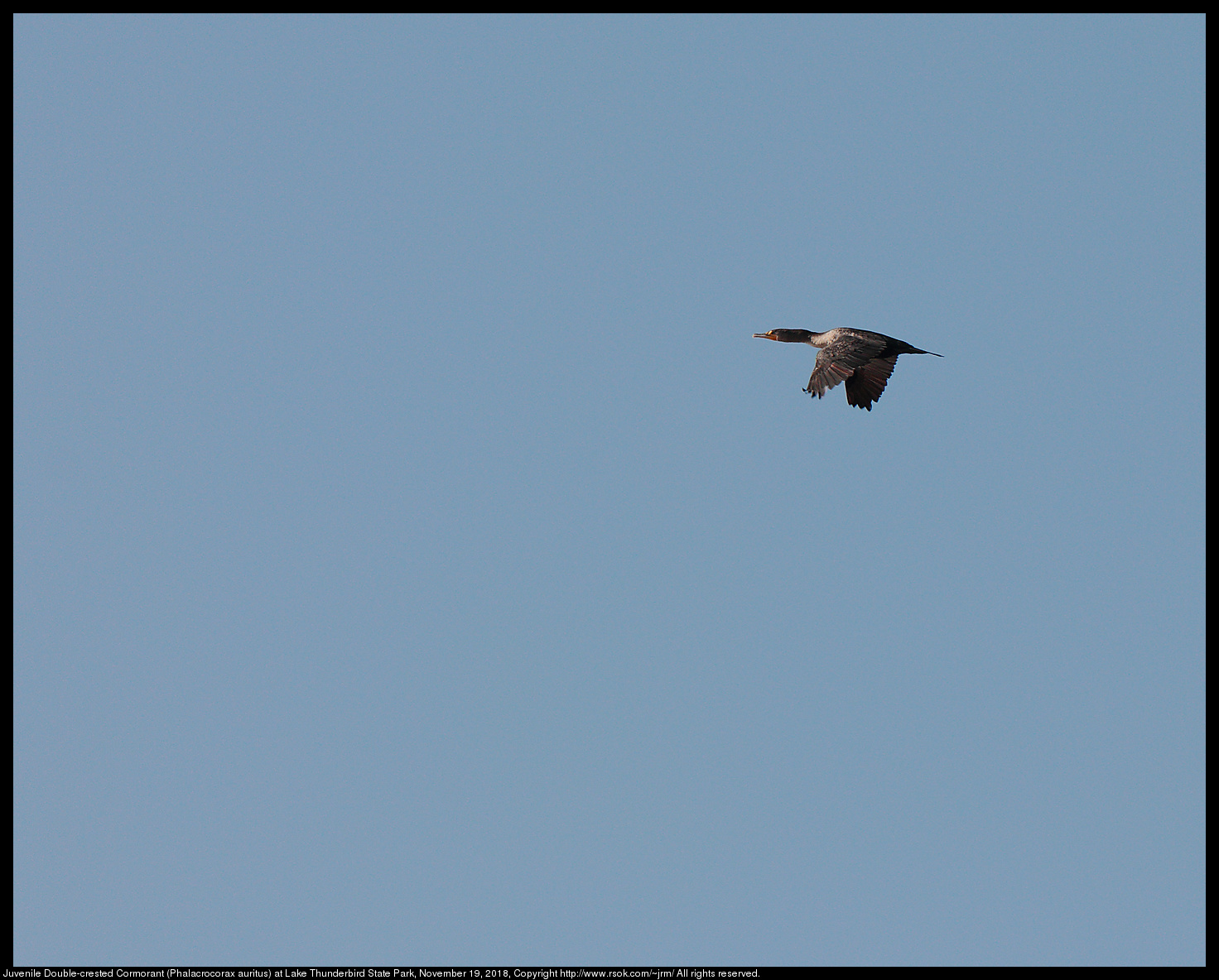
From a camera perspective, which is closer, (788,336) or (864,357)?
(864,357)

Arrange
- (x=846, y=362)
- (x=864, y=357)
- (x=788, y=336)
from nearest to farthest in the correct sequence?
1. (x=846, y=362)
2. (x=864, y=357)
3. (x=788, y=336)

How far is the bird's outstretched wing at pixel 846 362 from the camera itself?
168 feet

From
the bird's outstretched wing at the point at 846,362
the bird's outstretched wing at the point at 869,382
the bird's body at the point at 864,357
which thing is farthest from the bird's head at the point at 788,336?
the bird's outstretched wing at the point at 869,382

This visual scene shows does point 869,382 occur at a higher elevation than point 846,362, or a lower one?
higher

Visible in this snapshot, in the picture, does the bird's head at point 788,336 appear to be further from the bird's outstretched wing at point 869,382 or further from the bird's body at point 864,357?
the bird's outstretched wing at point 869,382

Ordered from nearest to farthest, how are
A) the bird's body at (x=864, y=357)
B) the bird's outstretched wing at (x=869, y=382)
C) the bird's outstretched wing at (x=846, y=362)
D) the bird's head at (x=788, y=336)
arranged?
the bird's outstretched wing at (x=846, y=362)
the bird's body at (x=864, y=357)
the bird's outstretched wing at (x=869, y=382)
the bird's head at (x=788, y=336)

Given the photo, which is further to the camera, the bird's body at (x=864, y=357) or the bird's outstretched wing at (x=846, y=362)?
the bird's body at (x=864, y=357)

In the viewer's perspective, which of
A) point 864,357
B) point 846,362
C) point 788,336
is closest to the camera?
point 846,362

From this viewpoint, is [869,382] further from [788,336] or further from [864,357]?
[788,336]

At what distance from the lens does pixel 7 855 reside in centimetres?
5684

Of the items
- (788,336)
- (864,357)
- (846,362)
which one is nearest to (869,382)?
(864,357)

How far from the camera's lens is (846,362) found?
53375 millimetres
